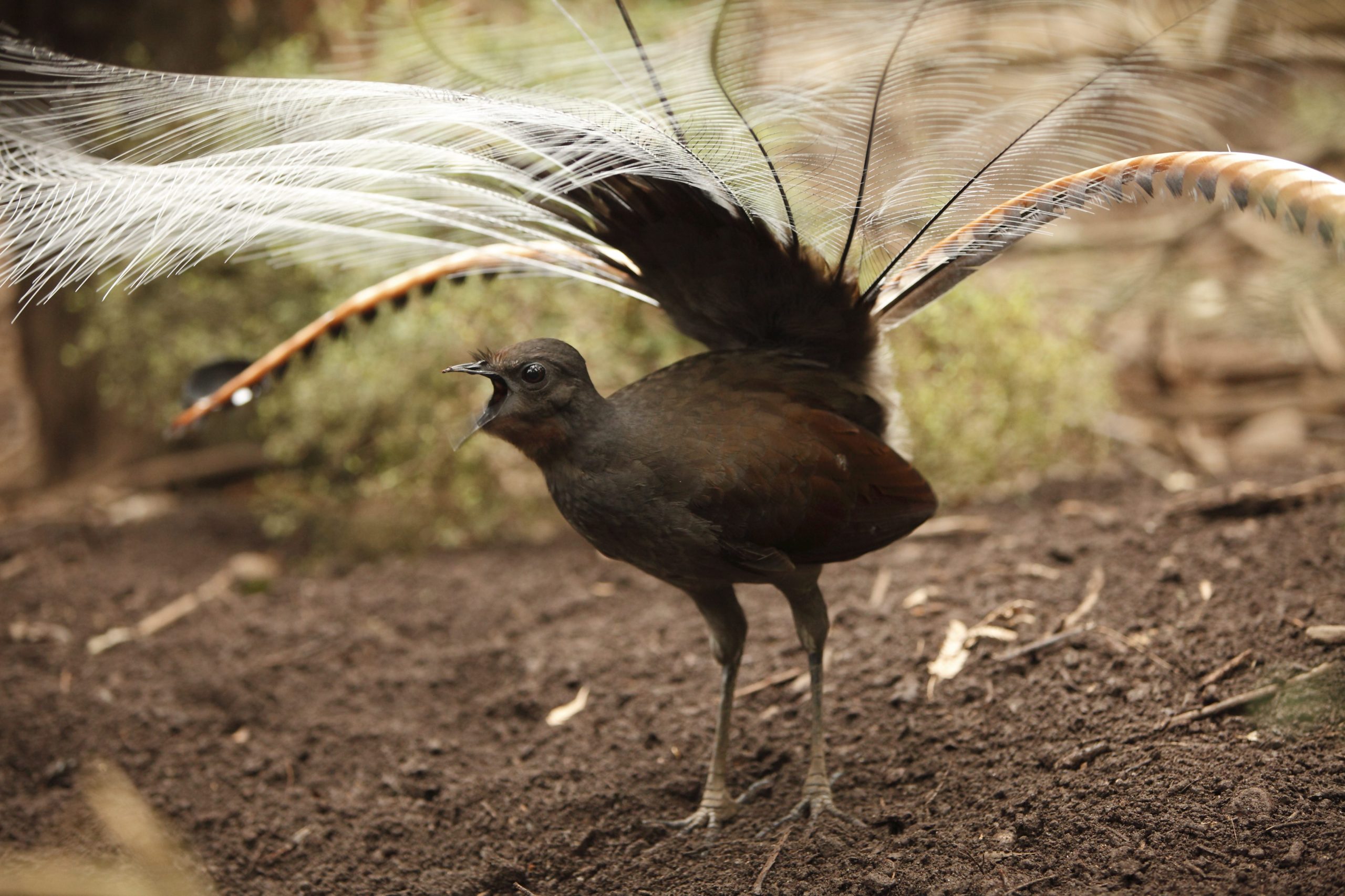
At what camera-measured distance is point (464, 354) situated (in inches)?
191

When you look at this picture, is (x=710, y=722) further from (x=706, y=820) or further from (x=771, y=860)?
(x=771, y=860)

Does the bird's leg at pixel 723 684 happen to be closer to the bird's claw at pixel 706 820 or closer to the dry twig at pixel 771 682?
the bird's claw at pixel 706 820

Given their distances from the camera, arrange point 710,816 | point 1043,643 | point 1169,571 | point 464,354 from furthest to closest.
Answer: point 464,354, point 1169,571, point 1043,643, point 710,816

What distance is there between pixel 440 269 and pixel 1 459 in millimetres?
4734

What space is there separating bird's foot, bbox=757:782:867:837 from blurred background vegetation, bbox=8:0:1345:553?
2118 millimetres

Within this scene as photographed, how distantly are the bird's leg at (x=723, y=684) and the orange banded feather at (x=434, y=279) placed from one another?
83 cm

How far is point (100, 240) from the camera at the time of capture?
2.31 meters

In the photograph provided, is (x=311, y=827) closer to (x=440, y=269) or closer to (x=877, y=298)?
(x=440, y=269)

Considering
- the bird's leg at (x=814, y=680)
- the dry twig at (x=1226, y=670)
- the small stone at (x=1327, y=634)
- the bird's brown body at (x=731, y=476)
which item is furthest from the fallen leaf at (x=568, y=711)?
the small stone at (x=1327, y=634)

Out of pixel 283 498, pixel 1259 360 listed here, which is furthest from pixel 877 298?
pixel 1259 360

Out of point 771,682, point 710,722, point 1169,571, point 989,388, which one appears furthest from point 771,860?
point 989,388

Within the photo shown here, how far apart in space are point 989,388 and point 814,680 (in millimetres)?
2478

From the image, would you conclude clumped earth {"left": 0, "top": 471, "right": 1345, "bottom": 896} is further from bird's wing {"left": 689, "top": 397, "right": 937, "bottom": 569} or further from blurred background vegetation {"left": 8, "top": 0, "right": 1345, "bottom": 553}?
bird's wing {"left": 689, "top": 397, "right": 937, "bottom": 569}

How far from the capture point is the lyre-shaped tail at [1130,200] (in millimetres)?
1616
